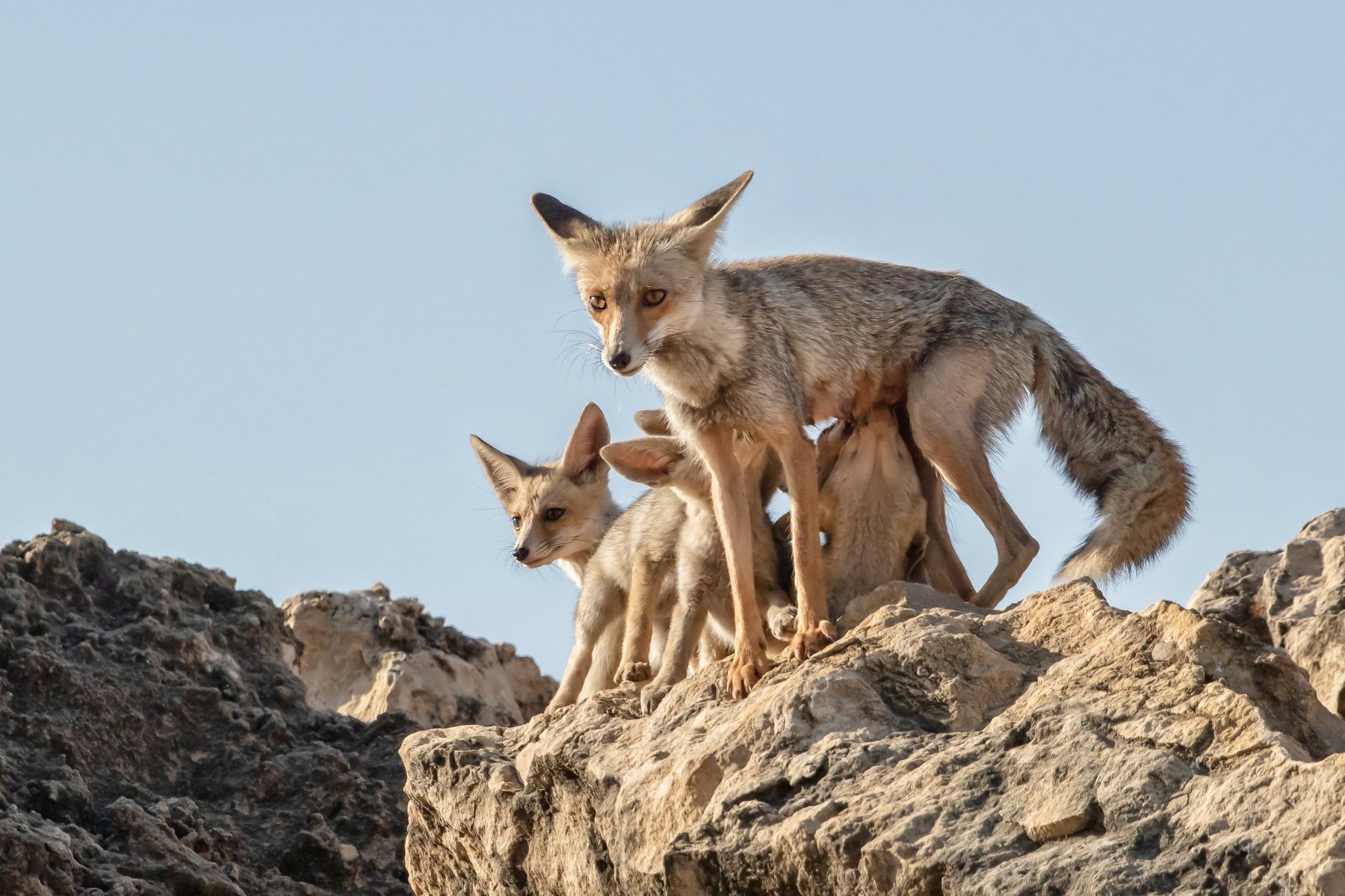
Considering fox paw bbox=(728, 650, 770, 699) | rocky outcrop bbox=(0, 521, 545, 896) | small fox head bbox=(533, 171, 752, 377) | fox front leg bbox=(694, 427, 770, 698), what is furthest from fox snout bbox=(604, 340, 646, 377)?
rocky outcrop bbox=(0, 521, 545, 896)

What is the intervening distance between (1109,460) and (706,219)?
2.47 m

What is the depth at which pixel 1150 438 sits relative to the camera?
28.5ft

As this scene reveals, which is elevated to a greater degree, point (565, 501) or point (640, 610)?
point (565, 501)

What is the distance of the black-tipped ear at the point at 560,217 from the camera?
28.4 feet

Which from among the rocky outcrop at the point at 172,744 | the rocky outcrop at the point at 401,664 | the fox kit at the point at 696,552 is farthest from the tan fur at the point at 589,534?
the rocky outcrop at the point at 401,664

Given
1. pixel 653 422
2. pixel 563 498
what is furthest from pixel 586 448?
pixel 653 422

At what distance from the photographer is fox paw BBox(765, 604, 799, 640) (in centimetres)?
804

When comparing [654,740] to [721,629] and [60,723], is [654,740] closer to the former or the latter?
[721,629]

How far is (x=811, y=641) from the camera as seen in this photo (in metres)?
7.11

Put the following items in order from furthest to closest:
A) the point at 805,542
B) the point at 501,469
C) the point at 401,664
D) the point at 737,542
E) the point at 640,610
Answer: the point at 401,664
the point at 501,469
the point at 640,610
the point at 737,542
the point at 805,542

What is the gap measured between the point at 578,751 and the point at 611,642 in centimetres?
276

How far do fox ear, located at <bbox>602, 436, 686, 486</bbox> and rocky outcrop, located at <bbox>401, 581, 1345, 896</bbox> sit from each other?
1.83 m

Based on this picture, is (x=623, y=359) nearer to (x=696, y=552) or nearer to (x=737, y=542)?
(x=737, y=542)

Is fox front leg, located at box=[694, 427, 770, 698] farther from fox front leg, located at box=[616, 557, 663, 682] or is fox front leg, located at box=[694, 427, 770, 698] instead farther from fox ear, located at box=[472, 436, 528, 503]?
fox ear, located at box=[472, 436, 528, 503]
